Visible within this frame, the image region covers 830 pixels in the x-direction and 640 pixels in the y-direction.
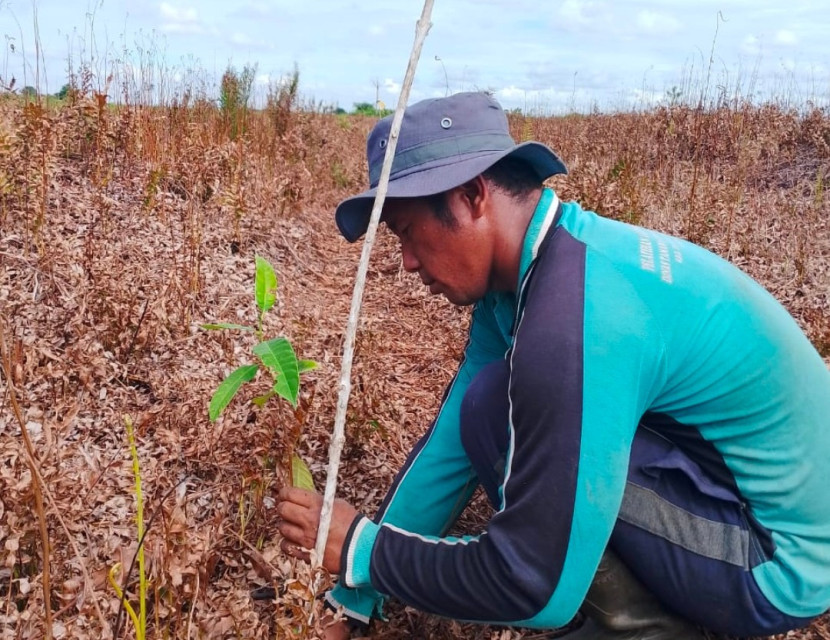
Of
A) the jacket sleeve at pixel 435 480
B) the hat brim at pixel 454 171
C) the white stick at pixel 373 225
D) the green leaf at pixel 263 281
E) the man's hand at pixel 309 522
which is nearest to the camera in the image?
the white stick at pixel 373 225

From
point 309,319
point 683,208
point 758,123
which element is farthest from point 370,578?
point 758,123

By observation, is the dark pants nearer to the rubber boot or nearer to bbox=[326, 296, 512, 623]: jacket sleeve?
the rubber boot

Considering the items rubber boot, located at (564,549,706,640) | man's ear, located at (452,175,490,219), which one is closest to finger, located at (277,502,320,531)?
rubber boot, located at (564,549,706,640)

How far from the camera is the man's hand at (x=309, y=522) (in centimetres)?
155

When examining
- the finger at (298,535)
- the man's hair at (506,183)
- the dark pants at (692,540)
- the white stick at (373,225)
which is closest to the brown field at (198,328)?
the finger at (298,535)

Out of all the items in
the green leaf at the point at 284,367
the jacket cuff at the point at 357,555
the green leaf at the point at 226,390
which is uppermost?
the green leaf at the point at 284,367

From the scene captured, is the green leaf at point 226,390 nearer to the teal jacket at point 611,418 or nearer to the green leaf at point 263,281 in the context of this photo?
the green leaf at point 263,281

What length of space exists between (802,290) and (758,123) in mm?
3621

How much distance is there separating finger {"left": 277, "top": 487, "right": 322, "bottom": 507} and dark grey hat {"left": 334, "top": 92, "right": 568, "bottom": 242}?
698mm

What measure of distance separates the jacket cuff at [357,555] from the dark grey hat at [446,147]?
2.47 ft

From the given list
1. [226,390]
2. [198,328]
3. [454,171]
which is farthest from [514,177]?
[198,328]

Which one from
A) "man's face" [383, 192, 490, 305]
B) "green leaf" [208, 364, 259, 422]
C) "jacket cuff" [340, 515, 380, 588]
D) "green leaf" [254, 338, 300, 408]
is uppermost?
"man's face" [383, 192, 490, 305]

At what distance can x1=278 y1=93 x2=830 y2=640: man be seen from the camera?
49.3 inches

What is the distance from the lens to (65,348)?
2.79 meters
